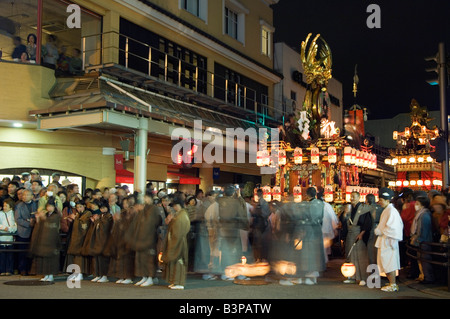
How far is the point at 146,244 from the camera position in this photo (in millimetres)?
10555

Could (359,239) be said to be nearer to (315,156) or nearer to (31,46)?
(315,156)

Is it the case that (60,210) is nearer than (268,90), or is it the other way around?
(60,210)

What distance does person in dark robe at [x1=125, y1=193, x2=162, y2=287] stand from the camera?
417 inches

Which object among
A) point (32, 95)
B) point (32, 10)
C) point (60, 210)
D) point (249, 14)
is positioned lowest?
point (60, 210)

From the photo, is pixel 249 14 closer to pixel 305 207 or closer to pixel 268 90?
pixel 268 90

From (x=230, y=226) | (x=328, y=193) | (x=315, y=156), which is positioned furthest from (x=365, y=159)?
(x=230, y=226)

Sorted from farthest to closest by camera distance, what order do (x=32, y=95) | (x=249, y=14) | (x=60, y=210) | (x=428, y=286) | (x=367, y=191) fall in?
(x=249, y=14), (x=367, y=191), (x=32, y=95), (x=60, y=210), (x=428, y=286)

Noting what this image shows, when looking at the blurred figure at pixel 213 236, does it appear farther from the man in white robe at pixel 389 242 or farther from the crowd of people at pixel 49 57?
the crowd of people at pixel 49 57

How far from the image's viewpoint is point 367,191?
1945 cm

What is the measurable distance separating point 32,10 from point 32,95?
3.42 meters

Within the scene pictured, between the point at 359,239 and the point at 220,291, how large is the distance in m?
3.32

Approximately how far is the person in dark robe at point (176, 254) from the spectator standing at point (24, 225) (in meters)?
3.78

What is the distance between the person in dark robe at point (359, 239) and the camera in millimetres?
10820

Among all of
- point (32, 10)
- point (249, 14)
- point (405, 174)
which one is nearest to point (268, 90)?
point (249, 14)
